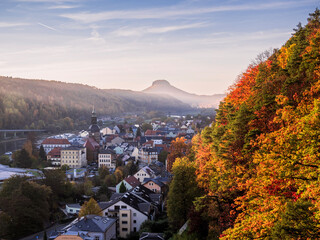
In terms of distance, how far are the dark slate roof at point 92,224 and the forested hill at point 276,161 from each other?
30.9ft

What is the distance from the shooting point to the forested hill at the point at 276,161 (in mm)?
6439

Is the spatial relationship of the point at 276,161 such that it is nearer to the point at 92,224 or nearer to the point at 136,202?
the point at 92,224

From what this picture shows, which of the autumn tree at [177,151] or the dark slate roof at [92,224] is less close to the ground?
the autumn tree at [177,151]

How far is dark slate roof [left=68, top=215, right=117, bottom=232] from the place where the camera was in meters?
22.9

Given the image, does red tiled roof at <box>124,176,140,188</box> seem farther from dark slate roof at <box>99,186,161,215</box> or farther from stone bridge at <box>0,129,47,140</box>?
stone bridge at <box>0,129,47,140</box>

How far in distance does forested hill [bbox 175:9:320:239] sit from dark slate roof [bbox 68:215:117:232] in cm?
940

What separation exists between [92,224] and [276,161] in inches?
724

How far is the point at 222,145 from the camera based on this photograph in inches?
530

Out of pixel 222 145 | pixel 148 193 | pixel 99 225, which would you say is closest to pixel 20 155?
pixel 148 193

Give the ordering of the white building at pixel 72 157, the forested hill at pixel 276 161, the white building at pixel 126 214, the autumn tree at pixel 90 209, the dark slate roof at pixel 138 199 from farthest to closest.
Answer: the white building at pixel 72 157 < the dark slate roof at pixel 138 199 < the white building at pixel 126 214 < the autumn tree at pixel 90 209 < the forested hill at pixel 276 161

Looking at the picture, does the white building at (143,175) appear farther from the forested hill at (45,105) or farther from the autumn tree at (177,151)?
the forested hill at (45,105)

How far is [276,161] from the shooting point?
7715 mm

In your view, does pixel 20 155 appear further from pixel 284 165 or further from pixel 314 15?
pixel 284 165

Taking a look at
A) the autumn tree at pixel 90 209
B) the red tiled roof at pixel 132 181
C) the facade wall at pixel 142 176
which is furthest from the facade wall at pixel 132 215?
the facade wall at pixel 142 176
